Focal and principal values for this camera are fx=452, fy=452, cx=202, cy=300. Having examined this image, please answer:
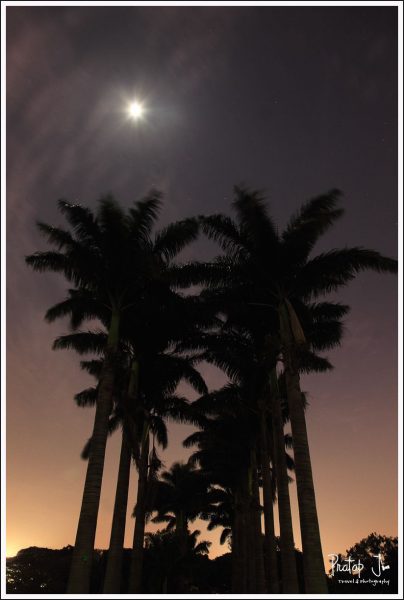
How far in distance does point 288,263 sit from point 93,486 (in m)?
9.43

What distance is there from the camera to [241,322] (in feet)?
66.6

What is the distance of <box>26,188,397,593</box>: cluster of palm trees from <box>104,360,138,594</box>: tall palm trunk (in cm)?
4

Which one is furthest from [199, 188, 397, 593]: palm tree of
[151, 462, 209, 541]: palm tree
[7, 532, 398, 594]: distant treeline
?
[151, 462, 209, 541]: palm tree

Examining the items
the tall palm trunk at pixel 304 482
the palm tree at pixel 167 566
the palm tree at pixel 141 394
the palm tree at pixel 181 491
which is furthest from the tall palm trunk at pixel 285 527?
the palm tree at pixel 181 491

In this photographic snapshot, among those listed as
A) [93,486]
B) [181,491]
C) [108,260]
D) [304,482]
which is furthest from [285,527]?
[181,491]

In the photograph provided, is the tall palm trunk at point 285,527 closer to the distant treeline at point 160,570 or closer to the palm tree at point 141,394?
the palm tree at point 141,394

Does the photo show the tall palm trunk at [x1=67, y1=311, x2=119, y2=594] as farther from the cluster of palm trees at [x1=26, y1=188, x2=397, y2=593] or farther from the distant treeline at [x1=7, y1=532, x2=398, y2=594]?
the distant treeline at [x1=7, y1=532, x2=398, y2=594]

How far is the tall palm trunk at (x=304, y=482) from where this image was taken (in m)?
11.1

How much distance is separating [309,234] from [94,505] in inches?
418

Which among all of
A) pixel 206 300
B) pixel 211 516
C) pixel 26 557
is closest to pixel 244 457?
pixel 206 300

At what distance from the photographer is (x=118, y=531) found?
17.0m

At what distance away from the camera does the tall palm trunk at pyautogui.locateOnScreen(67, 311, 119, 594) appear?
461 inches

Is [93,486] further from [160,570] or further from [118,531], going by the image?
[160,570]

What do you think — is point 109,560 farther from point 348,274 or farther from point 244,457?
point 244,457
